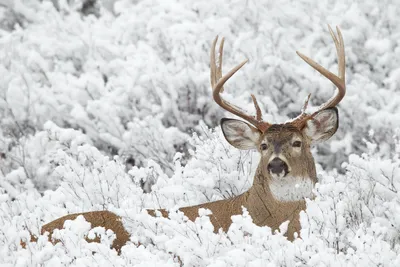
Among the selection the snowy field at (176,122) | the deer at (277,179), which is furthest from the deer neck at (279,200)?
the snowy field at (176,122)

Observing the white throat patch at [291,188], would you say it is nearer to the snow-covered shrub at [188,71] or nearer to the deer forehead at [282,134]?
the deer forehead at [282,134]

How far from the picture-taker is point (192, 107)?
9055 mm

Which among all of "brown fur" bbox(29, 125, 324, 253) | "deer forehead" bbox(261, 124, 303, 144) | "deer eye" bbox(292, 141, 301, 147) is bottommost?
"brown fur" bbox(29, 125, 324, 253)

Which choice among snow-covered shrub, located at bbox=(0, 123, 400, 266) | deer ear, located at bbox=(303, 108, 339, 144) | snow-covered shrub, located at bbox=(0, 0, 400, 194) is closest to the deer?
deer ear, located at bbox=(303, 108, 339, 144)

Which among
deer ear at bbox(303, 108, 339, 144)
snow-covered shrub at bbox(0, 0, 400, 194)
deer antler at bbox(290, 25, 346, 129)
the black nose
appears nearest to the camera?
the black nose

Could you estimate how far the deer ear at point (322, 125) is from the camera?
18.5 ft

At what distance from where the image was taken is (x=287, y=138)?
550 cm

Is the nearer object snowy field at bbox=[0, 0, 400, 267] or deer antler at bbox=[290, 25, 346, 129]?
snowy field at bbox=[0, 0, 400, 267]

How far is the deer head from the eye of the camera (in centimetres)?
538

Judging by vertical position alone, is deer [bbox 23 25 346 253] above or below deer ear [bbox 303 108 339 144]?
below

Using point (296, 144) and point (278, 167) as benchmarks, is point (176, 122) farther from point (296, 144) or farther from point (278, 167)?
point (278, 167)

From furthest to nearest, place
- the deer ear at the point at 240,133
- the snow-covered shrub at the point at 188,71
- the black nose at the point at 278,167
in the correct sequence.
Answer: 1. the snow-covered shrub at the point at 188,71
2. the deer ear at the point at 240,133
3. the black nose at the point at 278,167

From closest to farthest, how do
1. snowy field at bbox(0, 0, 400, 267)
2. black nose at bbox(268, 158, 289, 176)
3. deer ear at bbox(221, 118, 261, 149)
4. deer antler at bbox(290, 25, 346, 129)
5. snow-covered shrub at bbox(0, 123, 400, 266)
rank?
snow-covered shrub at bbox(0, 123, 400, 266), snowy field at bbox(0, 0, 400, 267), black nose at bbox(268, 158, 289, 176), deer antler at bbox(290, 25, 346, 129), deer ear at bbox(221, 118, 261, 149)

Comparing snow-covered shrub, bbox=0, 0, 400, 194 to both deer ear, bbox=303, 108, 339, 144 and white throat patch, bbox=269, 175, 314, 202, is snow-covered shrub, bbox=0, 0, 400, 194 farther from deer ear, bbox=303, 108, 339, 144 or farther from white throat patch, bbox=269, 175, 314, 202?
white throat patch, bbox=269, 175, 314, 202
